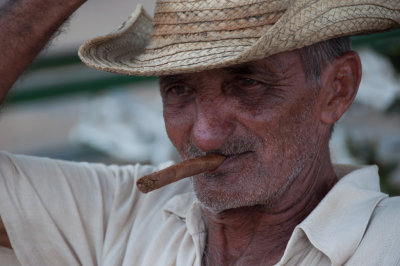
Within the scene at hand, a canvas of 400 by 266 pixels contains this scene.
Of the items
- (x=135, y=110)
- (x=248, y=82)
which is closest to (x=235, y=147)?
(x=248, y=82)

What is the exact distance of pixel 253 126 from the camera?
87.1 inches

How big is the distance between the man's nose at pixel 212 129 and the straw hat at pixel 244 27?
190 mm

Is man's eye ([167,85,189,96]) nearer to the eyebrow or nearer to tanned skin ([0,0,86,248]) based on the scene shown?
the eyebrow

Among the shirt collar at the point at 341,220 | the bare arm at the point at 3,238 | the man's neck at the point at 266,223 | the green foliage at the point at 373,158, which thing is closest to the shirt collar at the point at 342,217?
the shirt collar at the point at 341,220

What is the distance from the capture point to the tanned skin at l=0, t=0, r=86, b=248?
243 cm

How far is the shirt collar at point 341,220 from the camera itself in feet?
7.00

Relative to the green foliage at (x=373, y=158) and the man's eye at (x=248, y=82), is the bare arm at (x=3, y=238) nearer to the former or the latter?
the man's eye at (x=248, y=82)

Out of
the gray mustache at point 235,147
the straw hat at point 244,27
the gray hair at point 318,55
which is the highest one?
the straw hat at point 244,27

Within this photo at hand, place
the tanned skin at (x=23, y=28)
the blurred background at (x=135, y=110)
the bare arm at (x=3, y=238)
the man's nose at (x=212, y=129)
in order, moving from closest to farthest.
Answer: the man's nose at (x=212, y=129), the tanned skin at (x=23, y=28), the bare arm at (x=3, y=238), the blurred background at (x=135, y=110)

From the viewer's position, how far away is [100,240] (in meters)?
2.65

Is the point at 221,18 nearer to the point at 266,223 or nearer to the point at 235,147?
the point at 235,147

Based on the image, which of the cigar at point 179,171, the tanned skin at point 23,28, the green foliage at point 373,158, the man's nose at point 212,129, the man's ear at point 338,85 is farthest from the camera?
the green foliage at point 373,158

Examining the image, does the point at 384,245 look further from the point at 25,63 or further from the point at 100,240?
the point at 25,63

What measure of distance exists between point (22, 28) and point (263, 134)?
955mm
